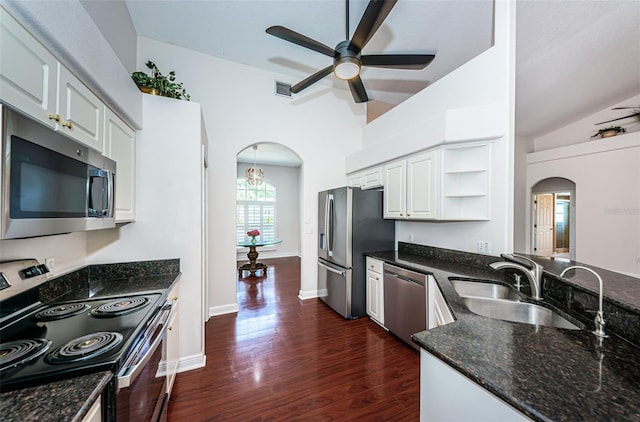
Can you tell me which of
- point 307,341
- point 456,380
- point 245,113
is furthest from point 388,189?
point 456,380

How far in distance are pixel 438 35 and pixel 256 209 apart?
239 inches

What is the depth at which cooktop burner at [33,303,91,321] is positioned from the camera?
1.26 m

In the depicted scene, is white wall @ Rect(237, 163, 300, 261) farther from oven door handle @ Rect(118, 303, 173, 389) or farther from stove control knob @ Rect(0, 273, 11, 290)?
stove control knob @ Rect(0, 273, 11, 290)

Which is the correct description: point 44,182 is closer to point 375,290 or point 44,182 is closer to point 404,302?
point 404,302

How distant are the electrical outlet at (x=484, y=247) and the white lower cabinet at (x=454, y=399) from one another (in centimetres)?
186

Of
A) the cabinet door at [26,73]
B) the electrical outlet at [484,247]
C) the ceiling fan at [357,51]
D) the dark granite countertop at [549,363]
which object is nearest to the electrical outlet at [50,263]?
the cabinet door at [26,73]

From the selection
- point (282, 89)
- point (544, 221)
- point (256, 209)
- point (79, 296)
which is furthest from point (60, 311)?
point (544, 221)

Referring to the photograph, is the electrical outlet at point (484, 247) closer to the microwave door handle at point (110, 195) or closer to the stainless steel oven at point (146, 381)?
the stainless steel oven at point (146, 381)

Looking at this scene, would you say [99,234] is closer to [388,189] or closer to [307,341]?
[307,341]

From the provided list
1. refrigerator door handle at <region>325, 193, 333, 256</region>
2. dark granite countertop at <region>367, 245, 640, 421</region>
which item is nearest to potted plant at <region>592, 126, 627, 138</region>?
dark granite countertop at <region>367, 245, 640, 421</region>

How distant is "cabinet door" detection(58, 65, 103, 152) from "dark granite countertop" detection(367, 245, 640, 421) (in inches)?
79.5

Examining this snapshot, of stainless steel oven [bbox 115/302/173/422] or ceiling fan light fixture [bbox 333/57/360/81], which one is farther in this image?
ceiling fan light fixture [bbox 333/57/360/81]

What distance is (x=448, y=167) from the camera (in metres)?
2.57

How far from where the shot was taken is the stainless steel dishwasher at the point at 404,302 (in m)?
2.37
